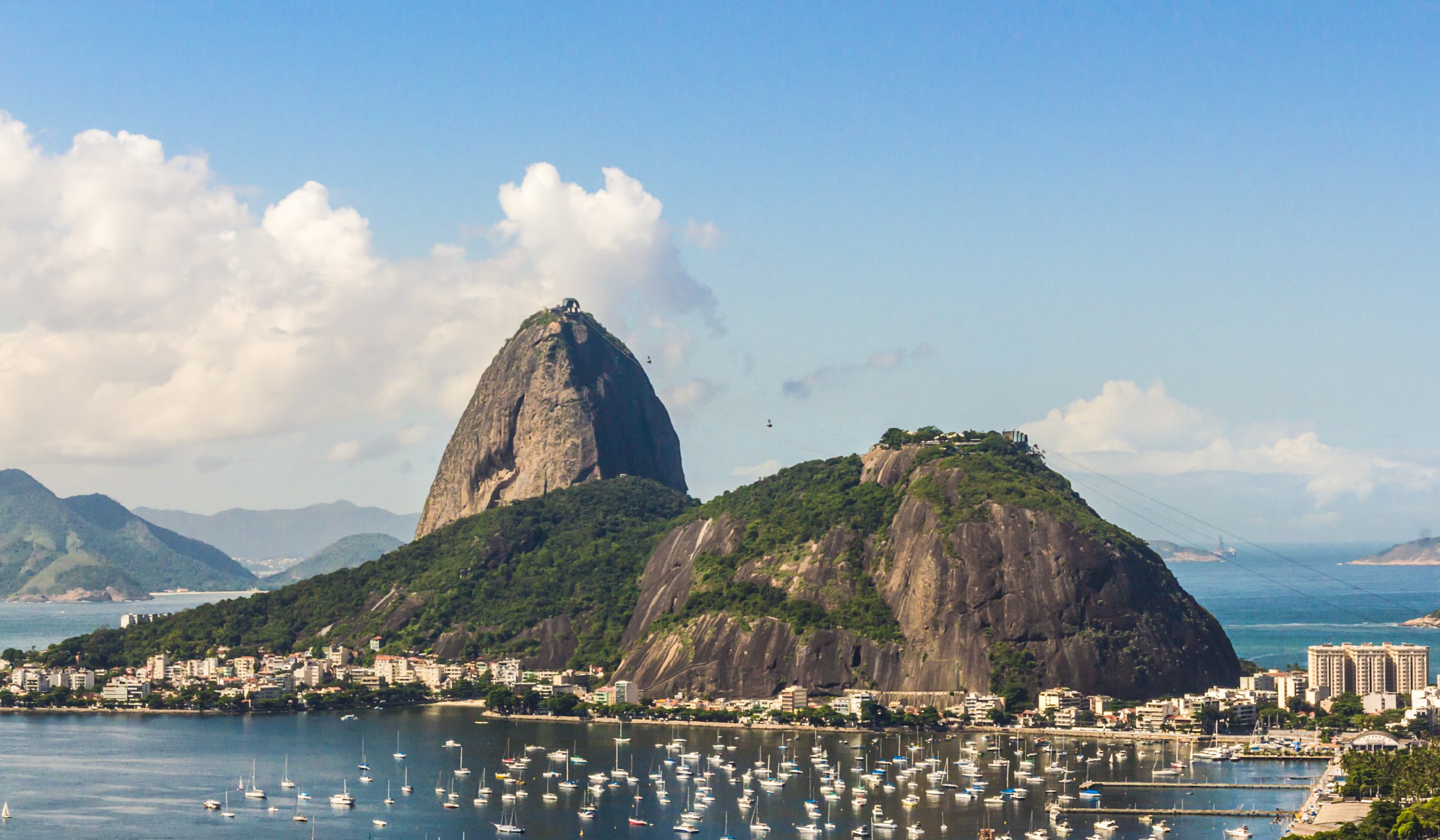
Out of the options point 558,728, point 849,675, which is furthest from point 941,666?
point 558,728

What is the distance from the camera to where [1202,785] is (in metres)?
114

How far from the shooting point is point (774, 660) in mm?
159500

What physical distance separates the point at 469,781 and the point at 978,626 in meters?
55.9

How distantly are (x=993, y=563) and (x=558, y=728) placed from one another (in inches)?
1639

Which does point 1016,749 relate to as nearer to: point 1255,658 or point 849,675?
point 849,675

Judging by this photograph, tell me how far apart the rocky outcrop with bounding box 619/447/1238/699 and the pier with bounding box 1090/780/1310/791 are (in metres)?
35.4

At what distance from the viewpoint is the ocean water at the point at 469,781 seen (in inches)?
3964

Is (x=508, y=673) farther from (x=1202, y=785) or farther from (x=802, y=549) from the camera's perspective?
(x=1202, y=785)

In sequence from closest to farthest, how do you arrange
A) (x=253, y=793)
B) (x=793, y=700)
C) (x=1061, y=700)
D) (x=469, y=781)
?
1. (x=253, y=793)
2. (x=469, y=781)
3. (x=1061, y=700)
4. (x=793, y=700)

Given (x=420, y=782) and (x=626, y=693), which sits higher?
(x=626, y=693)

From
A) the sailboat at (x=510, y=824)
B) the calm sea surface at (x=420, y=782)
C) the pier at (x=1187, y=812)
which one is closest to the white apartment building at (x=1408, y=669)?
the calm sea surface at (x=420, y=782)

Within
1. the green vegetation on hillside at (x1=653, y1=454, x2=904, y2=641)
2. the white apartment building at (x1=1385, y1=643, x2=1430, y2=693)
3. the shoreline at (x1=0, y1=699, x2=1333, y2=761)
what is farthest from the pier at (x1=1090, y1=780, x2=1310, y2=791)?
the green vegetation on hillside at (x1=653, y1=454, x2=904, y2=641)

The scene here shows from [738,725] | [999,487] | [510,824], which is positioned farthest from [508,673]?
[510,824]

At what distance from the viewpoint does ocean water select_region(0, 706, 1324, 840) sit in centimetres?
10069
